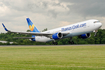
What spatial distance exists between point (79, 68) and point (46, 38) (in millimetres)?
38334

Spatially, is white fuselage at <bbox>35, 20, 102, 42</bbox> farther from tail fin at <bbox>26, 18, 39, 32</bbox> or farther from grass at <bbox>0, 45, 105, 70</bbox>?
grass at <bbox>0, 45, 105, 70</bbox>

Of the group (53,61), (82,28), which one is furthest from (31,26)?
(53,61)

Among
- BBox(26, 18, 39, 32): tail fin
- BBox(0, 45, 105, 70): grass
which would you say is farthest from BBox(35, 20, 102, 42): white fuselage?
BBox(0, 45, 105, 70): grass

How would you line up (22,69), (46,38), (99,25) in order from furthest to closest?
(46,38) → (99,25) → (22,69)

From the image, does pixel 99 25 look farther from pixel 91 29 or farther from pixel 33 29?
pixel 33 29

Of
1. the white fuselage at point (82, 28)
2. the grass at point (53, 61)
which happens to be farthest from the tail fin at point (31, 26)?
the grass at point (53, 61)

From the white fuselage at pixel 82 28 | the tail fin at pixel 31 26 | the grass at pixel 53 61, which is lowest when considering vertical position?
the grass at pixel 53 61

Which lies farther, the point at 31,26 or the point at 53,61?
the point at 31,26

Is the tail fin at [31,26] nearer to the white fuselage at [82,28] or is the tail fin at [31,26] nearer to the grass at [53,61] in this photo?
the white fuselage at [82,28]

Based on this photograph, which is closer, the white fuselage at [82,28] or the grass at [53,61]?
the grass at [53,61]

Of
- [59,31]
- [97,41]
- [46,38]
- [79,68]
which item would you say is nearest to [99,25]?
[59,31]

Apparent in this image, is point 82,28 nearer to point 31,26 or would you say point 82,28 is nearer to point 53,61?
point 31,26

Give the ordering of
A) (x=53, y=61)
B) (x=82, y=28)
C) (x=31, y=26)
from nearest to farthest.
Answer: (x=53, y=61) → (x=82, y=28) → (x=31, y=26)

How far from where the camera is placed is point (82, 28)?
37.9m
